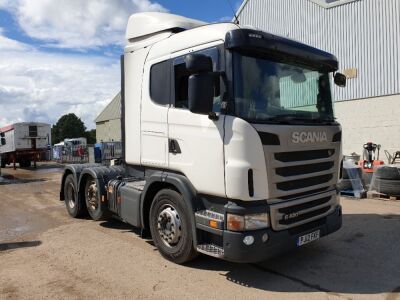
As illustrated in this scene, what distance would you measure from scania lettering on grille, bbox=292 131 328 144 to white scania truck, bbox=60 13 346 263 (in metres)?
0.01

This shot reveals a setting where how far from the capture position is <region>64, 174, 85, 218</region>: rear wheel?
866cm

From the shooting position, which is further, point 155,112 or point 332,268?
point 155,112

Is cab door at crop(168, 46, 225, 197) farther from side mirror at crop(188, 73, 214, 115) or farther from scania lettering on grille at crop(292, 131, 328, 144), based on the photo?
scania lettering on grille at crop(292, 131, 328, 144)

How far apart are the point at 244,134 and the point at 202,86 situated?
726 mm

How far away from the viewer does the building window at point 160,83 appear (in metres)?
5.78

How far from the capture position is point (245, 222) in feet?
15.2

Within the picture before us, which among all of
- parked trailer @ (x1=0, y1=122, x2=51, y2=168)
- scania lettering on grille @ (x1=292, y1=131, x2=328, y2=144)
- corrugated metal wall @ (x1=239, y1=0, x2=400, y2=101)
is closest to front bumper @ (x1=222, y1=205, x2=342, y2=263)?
scania lettering on grille @ (x1=292, y1=131, x2=328, y2=144)

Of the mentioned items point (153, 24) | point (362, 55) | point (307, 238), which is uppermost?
point (362, 55)

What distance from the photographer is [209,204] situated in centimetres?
509

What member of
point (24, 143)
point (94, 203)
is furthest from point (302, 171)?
point (24, 143)

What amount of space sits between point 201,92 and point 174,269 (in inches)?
95.7

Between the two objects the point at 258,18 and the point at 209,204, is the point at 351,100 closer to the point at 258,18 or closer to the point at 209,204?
the point at 258,18

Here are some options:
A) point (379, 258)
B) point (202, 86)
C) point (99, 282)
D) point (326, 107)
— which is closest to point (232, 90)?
point (202, 86)

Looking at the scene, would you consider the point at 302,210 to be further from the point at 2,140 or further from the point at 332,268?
the point at 2,140
